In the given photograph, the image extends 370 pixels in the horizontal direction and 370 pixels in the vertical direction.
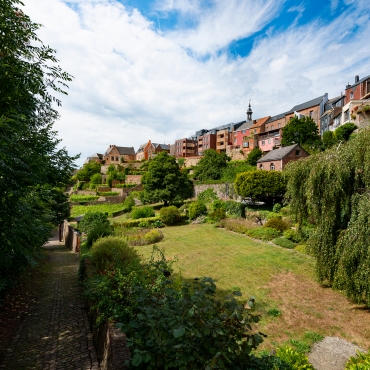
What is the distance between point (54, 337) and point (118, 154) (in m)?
71.1

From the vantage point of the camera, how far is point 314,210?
9.37m

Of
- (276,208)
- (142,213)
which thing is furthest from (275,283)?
(142,213)

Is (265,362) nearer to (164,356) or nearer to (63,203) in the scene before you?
(164,356)

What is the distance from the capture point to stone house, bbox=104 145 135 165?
72125 mm

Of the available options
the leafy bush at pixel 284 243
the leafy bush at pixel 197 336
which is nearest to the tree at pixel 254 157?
the leafy bush at pixel 284 243

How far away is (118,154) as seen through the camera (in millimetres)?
73812

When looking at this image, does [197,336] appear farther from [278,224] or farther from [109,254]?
[278,224]

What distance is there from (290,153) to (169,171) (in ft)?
53.0

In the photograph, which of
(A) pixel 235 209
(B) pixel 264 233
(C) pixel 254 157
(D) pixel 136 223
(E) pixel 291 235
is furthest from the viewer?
(C) pixel 254 157

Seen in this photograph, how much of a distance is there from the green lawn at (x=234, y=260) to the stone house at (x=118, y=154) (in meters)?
54.2

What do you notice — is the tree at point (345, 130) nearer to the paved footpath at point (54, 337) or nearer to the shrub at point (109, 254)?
the shrub at point (109, 254)

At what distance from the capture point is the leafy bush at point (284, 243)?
1580 centimetres

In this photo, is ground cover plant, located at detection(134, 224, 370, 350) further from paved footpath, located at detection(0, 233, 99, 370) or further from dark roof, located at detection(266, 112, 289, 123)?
dark roof, located at detection(266, 112, 289, 123)

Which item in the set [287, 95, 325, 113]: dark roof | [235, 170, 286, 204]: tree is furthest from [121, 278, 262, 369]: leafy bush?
[287, 95, 325, 113]: dark roof
